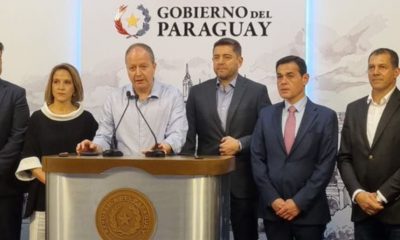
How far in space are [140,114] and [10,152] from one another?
3.27 ft

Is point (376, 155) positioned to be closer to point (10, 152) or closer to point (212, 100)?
point (212, 100)

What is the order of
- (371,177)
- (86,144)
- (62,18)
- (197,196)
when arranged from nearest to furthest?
(197,196) → (86,144) → (371,177) → (62,18)

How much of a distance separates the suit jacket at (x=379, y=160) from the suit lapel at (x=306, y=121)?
21 centimetres

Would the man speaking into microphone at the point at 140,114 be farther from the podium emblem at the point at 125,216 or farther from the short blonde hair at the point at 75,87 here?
the podium emblem at the point at 125,216

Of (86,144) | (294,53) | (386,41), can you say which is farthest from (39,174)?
(386,41)

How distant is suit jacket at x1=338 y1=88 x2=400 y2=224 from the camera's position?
2951 millimetres

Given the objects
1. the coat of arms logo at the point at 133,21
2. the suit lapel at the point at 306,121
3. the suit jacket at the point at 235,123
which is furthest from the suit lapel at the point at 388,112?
the coat of arms logo at the point at 133,21

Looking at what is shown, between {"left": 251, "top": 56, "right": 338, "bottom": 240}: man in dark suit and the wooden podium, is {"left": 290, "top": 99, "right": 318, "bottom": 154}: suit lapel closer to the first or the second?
{"left": 251, "top": 56, "right": 338, "bottom": 240}: man in dark suit

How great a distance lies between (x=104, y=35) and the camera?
4.27 m

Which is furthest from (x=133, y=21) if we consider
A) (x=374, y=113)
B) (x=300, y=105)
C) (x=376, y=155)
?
(x=376, y=155)

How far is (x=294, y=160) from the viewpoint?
10.2 ft

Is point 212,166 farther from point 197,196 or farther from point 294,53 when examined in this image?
point 294,53

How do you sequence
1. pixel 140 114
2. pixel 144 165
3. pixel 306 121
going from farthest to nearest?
pixel 306 121 → pixel 140 114 → pixel 144 165

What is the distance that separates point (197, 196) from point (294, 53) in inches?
87.2
